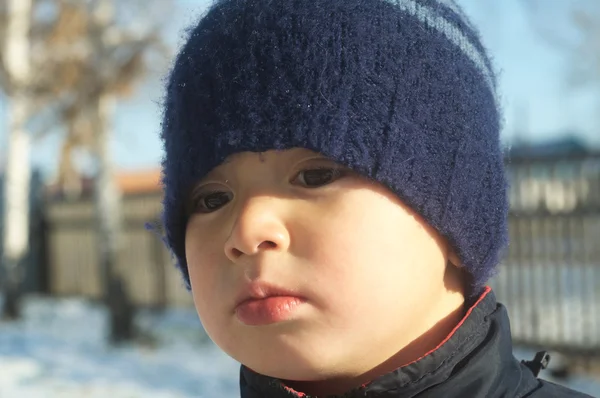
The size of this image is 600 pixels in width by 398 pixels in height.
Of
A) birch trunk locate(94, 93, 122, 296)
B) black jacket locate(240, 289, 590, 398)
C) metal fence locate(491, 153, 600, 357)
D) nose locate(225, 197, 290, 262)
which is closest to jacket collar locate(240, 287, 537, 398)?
black jacket locate(240, 289, 590, 398)

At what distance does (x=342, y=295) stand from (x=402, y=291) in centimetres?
11

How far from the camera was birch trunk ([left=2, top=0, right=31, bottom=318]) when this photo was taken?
8914 millimetres

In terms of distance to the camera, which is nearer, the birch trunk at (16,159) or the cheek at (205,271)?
the cheek at (205,271)

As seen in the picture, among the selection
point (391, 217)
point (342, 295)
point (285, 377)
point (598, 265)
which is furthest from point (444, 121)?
point (598, 265)

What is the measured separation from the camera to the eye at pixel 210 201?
1.20 meters

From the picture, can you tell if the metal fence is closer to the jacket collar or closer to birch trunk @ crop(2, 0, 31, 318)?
the jacket collar

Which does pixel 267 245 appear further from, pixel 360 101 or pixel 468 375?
pixel 468 375

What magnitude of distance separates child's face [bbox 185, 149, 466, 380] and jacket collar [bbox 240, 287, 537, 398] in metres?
0.05

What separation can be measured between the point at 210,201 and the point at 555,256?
Result: 489cm

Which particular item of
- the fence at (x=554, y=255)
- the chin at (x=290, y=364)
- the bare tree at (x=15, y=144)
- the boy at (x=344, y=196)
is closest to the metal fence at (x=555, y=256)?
the fence at (x=554, y=255)

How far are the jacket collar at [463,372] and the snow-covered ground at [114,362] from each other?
12.7 feet

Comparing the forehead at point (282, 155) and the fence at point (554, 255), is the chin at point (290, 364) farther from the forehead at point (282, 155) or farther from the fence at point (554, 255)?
the fence at point (554, 255)

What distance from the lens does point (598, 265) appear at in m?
5.36

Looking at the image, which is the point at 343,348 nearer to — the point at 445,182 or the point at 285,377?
the point at 285,377
